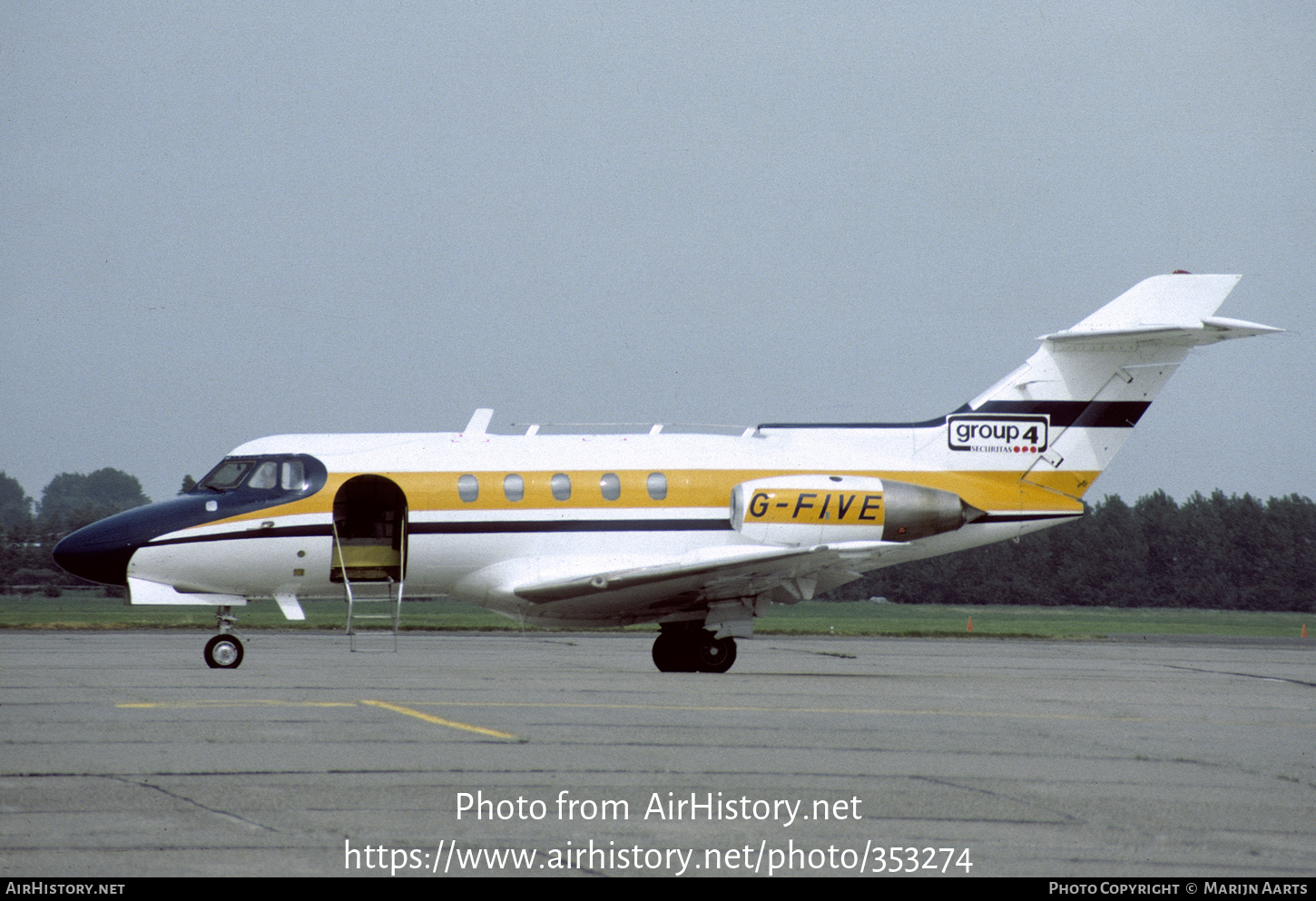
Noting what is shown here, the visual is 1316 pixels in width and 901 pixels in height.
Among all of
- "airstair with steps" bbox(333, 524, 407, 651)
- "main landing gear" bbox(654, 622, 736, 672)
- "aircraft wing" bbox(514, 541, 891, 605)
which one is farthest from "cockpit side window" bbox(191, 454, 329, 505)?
"main landing gear" bbox(654, 622, 736, 672)

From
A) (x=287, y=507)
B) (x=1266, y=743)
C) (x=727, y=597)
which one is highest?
(x=287, y=507)

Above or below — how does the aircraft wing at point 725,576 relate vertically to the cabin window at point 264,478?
below

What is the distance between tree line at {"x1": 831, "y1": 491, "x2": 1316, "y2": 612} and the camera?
210 ft

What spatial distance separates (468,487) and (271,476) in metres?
2.76

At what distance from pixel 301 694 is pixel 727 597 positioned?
21.6 feet

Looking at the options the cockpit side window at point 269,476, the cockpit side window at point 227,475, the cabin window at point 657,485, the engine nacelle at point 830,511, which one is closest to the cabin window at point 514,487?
the cabin window at point 657,485

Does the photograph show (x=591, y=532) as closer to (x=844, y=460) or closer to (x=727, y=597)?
(x=727, y=597)

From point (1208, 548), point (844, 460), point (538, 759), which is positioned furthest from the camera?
point (1208, 548)

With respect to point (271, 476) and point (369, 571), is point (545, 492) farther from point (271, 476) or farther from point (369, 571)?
point (271, 476)

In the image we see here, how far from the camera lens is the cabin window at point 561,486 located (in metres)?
19.1

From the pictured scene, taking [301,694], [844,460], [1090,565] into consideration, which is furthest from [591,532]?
[1090,565]

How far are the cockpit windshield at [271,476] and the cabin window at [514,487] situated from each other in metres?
2.56

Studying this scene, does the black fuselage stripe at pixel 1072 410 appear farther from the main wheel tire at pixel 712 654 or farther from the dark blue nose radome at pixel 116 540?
the dark blue nose radome at pixel 116 540
